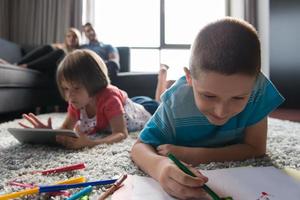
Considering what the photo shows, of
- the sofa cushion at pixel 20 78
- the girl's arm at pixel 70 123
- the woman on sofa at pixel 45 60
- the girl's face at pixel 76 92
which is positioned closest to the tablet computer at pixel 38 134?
the girl's face at pixel 76 92

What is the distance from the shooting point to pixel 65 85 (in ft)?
3.57

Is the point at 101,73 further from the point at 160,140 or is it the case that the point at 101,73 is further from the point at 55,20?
the point at 55,20

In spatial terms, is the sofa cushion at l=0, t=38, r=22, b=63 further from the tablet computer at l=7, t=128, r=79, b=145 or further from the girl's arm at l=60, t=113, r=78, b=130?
the tablet computer at l=7, t=128, r=79, b=145

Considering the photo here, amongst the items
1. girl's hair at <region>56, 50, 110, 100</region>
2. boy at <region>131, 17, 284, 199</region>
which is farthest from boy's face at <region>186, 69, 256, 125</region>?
girl's hair at <region>56, 50, 110, 100</region>

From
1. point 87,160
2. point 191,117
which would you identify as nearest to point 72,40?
point 87,160

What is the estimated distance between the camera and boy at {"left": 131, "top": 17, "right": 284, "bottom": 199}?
1.71 feet

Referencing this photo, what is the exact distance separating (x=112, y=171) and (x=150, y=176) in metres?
0.10

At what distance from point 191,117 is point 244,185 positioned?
0.66 feet

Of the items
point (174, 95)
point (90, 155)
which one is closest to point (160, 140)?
point (174, 95)

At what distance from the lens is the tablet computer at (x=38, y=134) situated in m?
0.88

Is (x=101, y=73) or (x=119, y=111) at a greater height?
(x=101, y=73)

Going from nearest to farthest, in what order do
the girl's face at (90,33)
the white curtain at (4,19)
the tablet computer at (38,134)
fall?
the tablet computer at (38,134) → the girl's face at (90,33) → the white curtain at (4,19)

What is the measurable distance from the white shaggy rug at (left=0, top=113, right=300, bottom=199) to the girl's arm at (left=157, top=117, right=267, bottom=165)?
0.03 m

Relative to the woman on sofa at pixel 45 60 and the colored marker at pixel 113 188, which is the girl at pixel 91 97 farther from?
the woman on sofa at pixel 45 60
